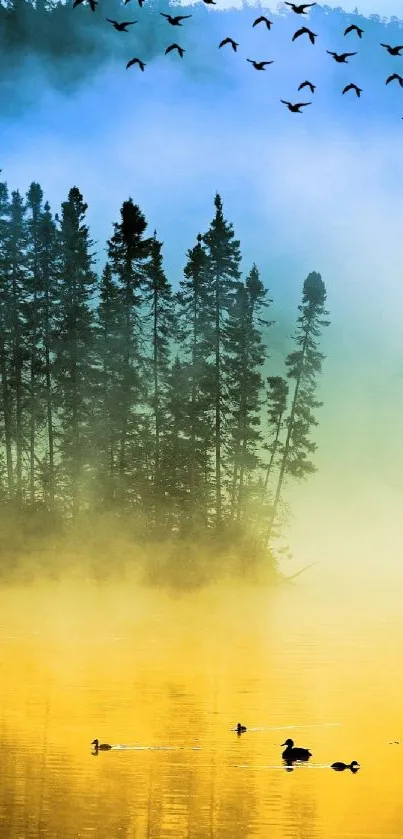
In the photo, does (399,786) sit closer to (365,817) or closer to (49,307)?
(365,817)

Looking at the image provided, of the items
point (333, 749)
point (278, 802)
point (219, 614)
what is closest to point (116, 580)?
point (219, 614)

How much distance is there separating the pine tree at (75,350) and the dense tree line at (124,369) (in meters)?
0.07

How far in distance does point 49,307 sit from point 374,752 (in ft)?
163

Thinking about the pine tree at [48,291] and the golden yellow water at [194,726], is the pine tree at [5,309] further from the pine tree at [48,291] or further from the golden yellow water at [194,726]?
the golden yellow water at [194,726]

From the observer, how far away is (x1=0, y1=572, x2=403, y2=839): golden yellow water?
17.8 m

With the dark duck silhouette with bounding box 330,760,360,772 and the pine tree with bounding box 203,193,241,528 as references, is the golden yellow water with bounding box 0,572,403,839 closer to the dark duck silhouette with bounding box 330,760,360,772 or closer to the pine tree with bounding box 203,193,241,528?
the dark duck silhouette with bounding box 330,760,360,772

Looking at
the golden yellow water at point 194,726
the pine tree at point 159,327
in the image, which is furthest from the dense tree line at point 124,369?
the golden yellow water at point 194,726

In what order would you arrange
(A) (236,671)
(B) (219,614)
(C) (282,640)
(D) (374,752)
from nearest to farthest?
(D) (374,752)
(A) (236,671)
(C) (282,640)
(B) (219,614)

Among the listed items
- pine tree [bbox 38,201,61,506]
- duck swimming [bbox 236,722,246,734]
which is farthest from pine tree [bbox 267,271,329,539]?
duck swimming [bbox 236,722,246,734]

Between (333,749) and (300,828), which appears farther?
(333,749)

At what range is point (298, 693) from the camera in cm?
2955

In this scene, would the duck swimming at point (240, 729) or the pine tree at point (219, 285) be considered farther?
the pine tree at point (219, 285)

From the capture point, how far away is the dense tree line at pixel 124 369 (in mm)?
66625

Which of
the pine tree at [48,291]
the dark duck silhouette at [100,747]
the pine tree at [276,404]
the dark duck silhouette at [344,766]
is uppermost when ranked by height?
the pine tree at [48,291]
